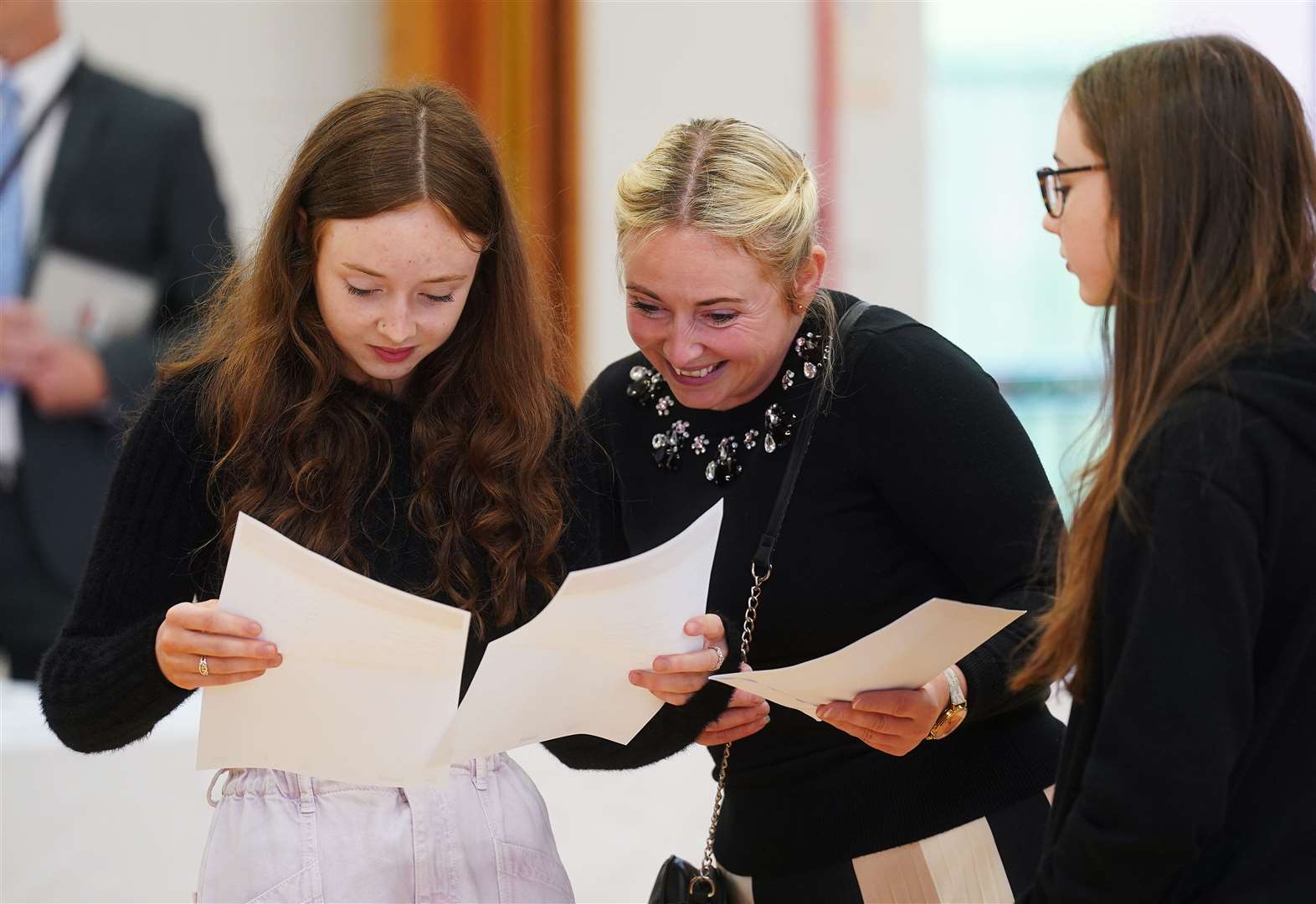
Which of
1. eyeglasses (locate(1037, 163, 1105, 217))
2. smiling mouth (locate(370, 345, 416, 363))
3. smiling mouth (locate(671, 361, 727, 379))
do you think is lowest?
smiling mouth (locate(671, 361, 727, 379))

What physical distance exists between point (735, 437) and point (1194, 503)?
31.3 inches

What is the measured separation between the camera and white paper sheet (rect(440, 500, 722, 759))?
1.38m

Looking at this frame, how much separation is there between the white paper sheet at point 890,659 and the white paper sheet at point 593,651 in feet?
0.38

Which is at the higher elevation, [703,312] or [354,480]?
[703,312]

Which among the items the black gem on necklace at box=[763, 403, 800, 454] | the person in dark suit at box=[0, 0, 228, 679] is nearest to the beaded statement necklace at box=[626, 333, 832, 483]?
the black gem on necklace at box=[763, 403, 800, 454]

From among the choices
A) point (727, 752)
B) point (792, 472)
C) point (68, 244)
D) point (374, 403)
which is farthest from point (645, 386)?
point (68, 244)

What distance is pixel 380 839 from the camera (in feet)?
4.82

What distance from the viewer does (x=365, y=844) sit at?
1.46 metres

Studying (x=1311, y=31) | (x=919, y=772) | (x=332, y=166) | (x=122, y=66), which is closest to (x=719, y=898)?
(x=919, y=772)

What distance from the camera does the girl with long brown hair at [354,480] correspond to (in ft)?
4.77

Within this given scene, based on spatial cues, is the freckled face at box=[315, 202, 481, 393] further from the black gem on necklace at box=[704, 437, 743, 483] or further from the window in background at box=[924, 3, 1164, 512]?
the window in background at box=[924, 3, 1164, 512]

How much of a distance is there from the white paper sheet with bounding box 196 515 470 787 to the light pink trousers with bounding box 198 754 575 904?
0.21 ft

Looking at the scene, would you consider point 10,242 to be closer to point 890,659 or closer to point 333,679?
point 333,679

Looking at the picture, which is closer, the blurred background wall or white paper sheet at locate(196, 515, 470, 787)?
white paper sheet at locate(196, 515, 470, 787)
